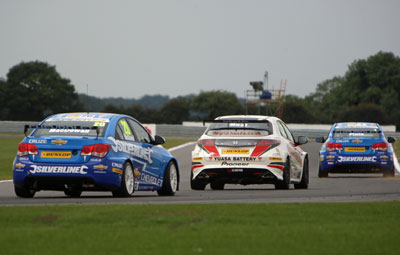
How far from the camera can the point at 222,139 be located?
1661 cm

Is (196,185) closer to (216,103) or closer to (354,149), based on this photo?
(354,149)

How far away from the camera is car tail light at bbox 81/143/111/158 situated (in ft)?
43.3

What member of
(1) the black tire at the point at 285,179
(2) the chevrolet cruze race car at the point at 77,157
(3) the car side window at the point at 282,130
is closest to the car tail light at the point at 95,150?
(2) the chevrolet cruze race car at the point at 77,157

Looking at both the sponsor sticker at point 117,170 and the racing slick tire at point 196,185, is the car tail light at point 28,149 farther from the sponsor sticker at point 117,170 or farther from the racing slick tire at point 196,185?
the racing slick tire at point 196,185

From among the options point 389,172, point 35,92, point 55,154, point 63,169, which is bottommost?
point 389,172

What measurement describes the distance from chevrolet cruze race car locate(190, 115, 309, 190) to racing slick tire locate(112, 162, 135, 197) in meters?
2.89

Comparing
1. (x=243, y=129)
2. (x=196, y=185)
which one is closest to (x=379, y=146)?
(x=243, y=129)

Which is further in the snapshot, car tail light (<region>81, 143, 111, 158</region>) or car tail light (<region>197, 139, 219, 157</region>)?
car tail light (<region>197, 139, 219, 157</region>)

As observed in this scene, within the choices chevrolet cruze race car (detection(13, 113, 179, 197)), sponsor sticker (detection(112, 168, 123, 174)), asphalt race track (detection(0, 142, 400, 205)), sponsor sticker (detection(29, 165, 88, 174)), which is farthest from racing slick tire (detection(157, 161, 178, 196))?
sponsor sticker (detection(29, 165, 88, 174))

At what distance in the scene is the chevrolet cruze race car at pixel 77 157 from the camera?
43.2 ft

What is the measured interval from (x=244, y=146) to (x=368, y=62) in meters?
131

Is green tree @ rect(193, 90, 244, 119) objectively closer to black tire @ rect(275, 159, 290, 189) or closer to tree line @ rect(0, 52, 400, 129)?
tree line @ rect(0, 52, 400, 129)

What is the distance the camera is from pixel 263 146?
16375 millimetres

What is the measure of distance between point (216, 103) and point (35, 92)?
61.0m
